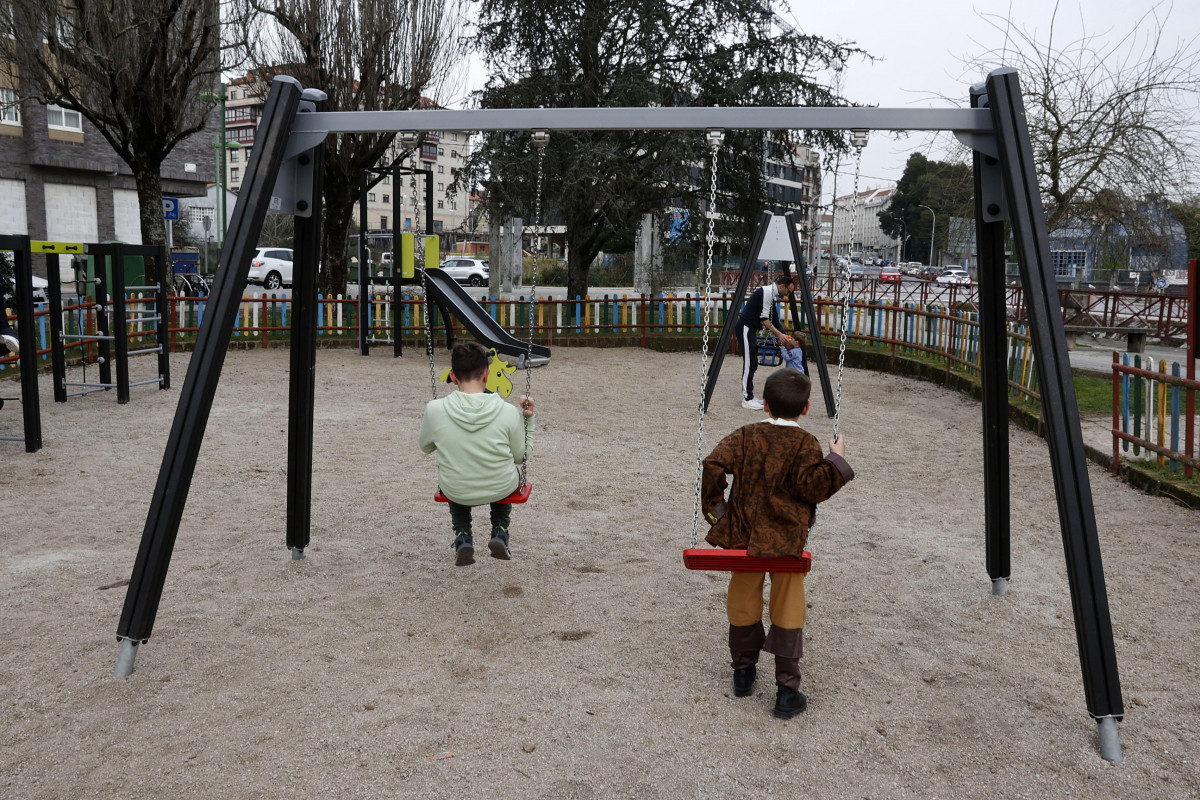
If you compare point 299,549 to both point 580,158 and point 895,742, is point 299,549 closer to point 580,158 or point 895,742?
point 895,742

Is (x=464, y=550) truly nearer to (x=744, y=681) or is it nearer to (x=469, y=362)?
(x=469, y=362)

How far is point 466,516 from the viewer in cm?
476

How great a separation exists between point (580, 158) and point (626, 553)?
1440cm

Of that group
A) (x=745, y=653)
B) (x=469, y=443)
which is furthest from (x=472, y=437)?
(x=745, y=653)

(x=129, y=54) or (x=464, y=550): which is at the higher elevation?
(x=129, y=54)

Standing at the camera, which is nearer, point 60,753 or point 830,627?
point 60,753

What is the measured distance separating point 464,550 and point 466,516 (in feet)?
0.56

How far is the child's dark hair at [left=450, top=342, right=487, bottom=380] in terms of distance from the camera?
180 inches

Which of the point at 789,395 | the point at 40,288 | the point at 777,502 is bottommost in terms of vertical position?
the point at 777,502

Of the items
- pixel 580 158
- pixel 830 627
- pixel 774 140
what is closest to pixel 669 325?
pixel 580 158

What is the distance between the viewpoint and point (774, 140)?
72.3 feet

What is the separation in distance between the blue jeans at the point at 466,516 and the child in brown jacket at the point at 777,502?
1598mm

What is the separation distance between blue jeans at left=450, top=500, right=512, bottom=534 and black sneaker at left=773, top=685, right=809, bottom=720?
71.9 inches

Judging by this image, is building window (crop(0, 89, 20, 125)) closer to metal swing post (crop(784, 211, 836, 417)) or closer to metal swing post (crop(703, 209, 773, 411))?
metal swing post (crop(703, 209, 773, 411))
